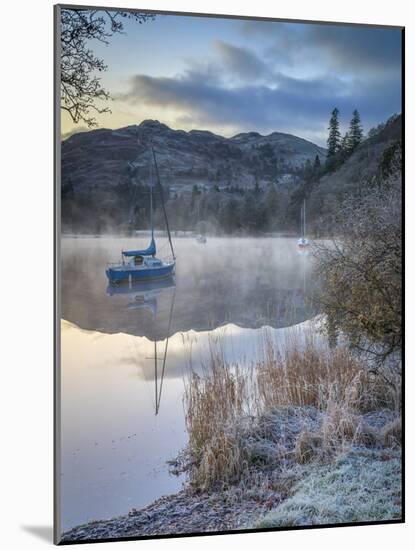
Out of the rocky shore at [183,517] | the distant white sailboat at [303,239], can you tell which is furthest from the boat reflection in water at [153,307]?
the distant white sailboat at [303,239]

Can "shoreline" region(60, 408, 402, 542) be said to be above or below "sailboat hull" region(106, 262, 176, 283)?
below

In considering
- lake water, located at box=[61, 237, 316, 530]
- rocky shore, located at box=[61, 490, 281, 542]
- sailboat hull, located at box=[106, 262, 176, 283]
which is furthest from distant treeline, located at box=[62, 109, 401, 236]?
rocky shore, located at box=[61, 490, 281, 542]

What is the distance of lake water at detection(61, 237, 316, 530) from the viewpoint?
5.71m

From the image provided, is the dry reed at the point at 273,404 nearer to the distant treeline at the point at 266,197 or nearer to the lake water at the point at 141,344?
the lake water at the point at 141,344

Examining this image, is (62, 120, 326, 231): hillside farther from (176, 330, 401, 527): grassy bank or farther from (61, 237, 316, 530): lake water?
(176, 330, 401, 527): grassy bank

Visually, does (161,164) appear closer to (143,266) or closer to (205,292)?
(143,266)

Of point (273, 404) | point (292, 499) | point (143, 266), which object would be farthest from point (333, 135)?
point (292, 499)

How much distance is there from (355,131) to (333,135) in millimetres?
164

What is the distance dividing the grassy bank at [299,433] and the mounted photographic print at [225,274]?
0.01 meters

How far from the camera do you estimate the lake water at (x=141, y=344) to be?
5711mm

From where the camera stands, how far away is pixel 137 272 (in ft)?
19.4

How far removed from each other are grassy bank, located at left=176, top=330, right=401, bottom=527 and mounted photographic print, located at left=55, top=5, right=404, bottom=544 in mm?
13

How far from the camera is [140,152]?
5855mm
